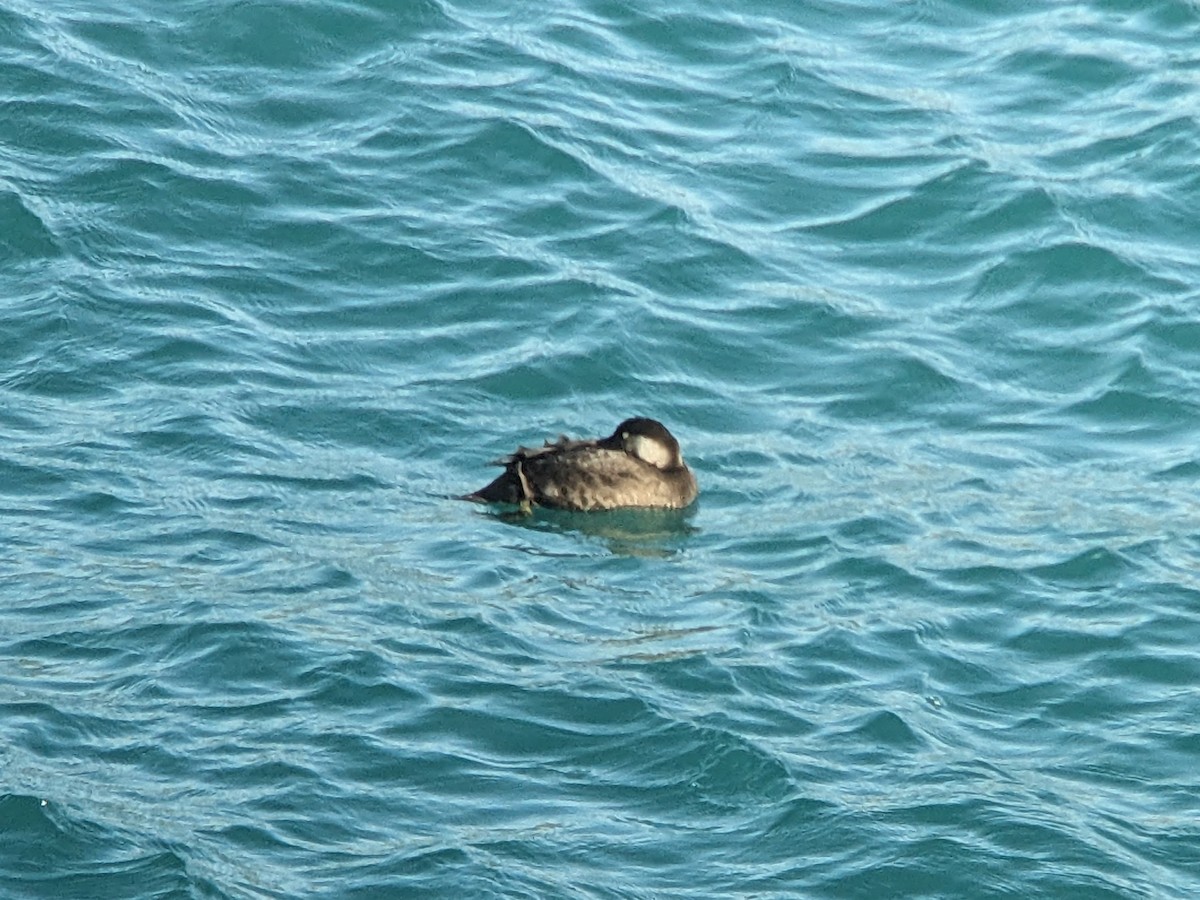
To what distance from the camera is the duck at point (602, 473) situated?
11.2 meters

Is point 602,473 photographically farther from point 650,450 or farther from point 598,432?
point 598,432

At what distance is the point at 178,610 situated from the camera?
9.55 m

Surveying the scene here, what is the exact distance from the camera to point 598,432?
40.2 ft

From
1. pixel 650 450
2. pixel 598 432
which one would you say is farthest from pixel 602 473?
pixel 598 432

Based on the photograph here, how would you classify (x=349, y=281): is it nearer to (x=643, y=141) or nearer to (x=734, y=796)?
(x=643, y=141)

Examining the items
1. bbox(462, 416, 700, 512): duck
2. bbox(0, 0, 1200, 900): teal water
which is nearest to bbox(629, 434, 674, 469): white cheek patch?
bbox(462, 416, 700, 512): duck

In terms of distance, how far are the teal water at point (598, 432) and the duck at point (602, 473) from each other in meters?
0.15

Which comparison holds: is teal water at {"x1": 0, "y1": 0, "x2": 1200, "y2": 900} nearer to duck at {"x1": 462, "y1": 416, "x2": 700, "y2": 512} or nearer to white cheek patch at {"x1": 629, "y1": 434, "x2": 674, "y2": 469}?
duck at {"x1": 462, "y1": 416, "x2": 700, "y2": 512}

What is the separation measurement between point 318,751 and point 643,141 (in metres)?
7.81

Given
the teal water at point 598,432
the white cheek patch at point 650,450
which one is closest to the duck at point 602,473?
the white cheek patch at point 650,450

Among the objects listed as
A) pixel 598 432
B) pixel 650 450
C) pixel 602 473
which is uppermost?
pixel 598 432

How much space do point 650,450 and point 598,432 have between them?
90cm

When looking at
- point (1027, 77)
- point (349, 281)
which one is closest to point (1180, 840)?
point (349, 281)

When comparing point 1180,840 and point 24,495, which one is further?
point 24,495
